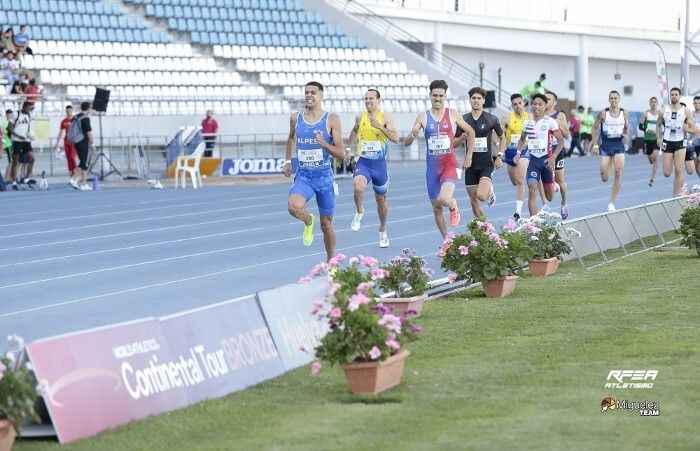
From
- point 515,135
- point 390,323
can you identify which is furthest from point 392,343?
point 515,135

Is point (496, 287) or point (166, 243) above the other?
point (496, 287)

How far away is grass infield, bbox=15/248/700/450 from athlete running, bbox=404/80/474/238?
458 cm

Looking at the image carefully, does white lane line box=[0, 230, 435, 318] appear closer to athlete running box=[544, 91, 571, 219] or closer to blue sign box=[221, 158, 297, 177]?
athlete running box=[544, 91, 571, 219]

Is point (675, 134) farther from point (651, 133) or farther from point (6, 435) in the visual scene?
point (6, 435)

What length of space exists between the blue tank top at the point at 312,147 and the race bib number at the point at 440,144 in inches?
85.4

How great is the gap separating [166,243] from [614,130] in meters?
7.82

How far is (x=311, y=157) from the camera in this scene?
1525 cm

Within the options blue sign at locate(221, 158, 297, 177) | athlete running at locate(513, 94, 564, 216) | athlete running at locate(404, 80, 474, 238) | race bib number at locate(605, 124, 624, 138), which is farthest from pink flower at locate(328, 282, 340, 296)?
blue sign at locate(221, 158, 297, 177)

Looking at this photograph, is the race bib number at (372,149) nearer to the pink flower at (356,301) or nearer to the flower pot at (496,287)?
the flower pot at (496,287)

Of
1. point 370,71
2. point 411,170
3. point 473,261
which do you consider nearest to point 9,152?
point 411,170

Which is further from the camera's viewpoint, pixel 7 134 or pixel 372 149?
pixel 7 134

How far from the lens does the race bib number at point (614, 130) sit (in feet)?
78.5

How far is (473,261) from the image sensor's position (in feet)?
45.2

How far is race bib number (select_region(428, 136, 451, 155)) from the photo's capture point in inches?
679
